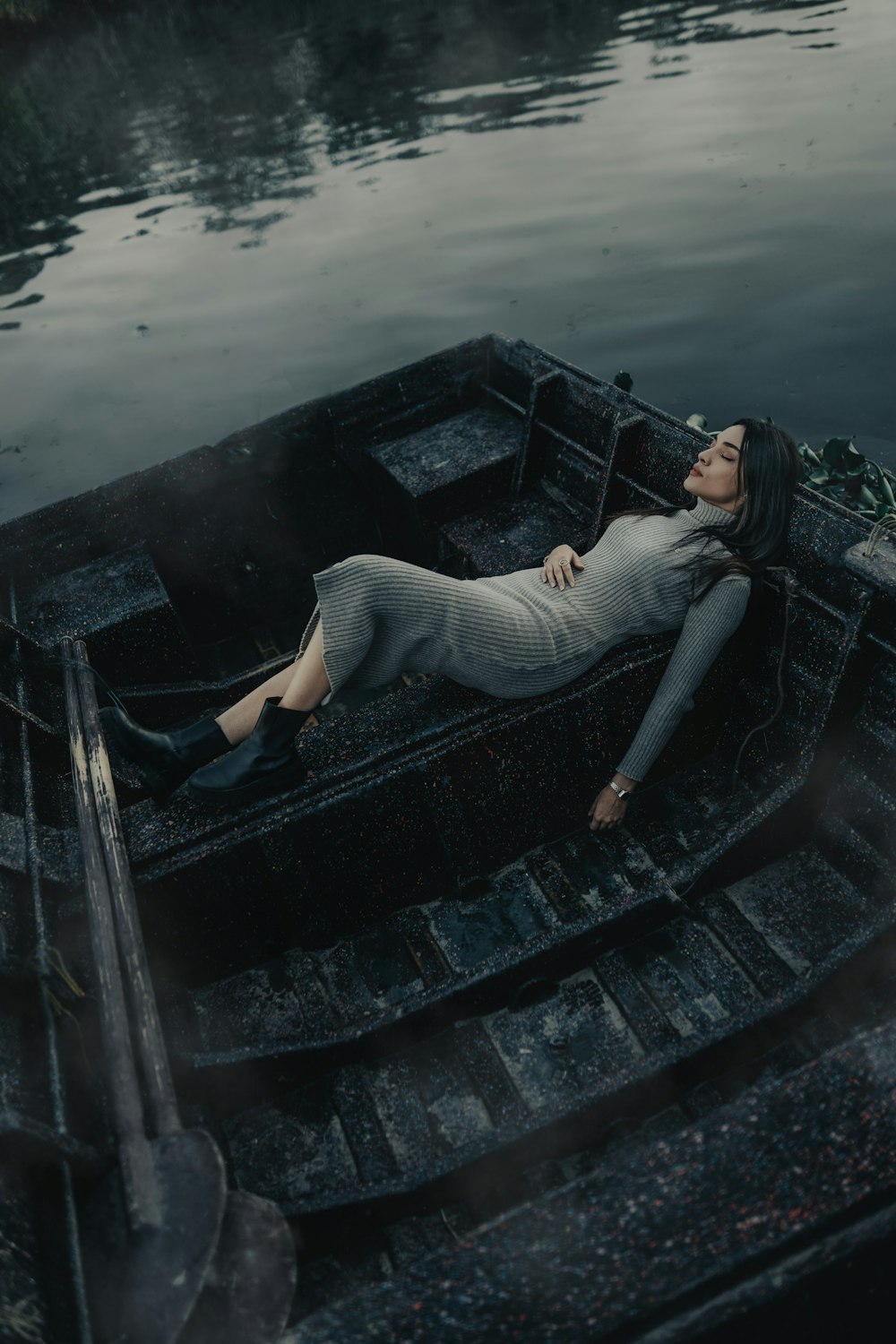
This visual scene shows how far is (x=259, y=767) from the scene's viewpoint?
3158 mm

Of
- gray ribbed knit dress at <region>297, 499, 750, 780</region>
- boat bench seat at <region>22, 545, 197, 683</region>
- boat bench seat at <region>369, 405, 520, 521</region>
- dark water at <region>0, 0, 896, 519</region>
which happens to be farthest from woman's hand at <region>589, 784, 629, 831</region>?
dark water at <region>0, 0, 896, 519</region>

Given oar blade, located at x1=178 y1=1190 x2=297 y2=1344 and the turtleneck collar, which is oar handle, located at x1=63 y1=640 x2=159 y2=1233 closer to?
oar blade, located at x1=178 y1=1190 x2=297 y2=1344

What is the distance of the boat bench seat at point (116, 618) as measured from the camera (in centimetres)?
451

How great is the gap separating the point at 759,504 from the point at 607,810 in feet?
4.72

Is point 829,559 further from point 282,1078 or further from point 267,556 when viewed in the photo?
point 267,556

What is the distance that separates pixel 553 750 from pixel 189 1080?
74.8 inches

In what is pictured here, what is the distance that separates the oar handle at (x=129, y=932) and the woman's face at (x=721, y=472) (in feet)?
8.82

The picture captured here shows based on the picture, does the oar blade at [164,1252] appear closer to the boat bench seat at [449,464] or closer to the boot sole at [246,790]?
the boot sole at [246,790]

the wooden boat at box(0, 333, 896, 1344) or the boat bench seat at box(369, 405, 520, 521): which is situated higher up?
the boat bench seat at box(369, 405, 520, 521)

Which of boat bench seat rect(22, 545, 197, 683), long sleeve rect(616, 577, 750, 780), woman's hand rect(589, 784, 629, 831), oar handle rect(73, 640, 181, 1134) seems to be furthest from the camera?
boat bench seat rect(22, 545, 197, 683)

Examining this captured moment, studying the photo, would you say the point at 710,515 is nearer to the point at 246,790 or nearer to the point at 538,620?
the point at 538,620

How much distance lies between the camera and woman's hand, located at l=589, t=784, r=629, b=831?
3570 mm

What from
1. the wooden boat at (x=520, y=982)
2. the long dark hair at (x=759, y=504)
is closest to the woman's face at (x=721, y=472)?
the long dark hair at (x=759, y=504)

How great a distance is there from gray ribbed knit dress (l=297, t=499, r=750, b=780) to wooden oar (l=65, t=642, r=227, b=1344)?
5.28 feet
